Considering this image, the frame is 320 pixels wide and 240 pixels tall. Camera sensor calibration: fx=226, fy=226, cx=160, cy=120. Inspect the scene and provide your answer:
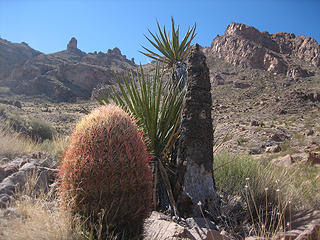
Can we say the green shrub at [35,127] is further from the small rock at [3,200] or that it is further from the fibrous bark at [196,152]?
the fibrous bark at [196,152]

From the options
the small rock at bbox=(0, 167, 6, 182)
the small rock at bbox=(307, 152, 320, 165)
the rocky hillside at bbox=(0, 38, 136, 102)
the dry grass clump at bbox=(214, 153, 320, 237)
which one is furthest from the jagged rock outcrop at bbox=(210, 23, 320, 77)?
the small rock at bbox=(0, 167, 6, 182)

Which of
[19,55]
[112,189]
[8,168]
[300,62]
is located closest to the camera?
[112,189]

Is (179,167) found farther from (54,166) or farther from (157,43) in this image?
(157,43)

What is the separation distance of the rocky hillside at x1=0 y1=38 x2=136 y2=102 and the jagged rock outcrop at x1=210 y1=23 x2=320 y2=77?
1300 inches

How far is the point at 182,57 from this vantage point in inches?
209

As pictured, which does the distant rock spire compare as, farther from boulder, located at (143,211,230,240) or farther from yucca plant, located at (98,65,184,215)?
boulder, located at (143,211,230,240)

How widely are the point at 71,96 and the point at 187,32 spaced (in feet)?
183

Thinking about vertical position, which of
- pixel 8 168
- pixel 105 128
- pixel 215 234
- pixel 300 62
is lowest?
pixel 8 168

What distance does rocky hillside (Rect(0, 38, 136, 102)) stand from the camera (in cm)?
5525

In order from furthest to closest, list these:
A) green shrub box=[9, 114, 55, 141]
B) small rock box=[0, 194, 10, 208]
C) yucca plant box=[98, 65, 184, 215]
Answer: green shrub box=[9, 114, 55, 141] < yucca plant box=[98, 65, 184, 215] < small rock box=[0, 194, 10, 208]

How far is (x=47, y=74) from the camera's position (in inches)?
2422

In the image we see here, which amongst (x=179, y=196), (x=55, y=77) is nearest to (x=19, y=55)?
(x=55, y=77)

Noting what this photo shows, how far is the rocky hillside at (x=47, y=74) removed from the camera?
55.2 meters

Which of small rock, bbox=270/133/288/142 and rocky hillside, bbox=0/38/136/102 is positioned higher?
rocky hillside, bbox=0/38/136/102
